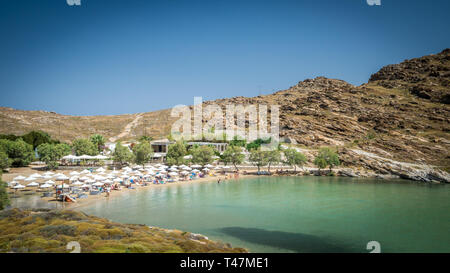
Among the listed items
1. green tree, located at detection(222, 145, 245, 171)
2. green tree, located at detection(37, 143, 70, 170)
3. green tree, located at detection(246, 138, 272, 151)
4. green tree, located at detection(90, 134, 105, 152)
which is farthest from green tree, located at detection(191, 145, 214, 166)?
green tree, located at detection(90, 134, 105, 152)

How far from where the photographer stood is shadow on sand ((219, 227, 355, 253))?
17797 mm

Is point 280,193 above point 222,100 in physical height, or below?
below

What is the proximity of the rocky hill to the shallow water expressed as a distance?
69.5 ft

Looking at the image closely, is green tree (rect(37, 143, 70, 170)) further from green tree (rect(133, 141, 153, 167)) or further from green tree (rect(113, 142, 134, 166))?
green tree (rect(133, 141, 153, 167))

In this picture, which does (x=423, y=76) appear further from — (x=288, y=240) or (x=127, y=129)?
(x=127, y=129)

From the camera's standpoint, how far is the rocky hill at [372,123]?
62250mm

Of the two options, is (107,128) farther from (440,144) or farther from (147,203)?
(440,144)

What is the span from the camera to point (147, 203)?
97.4 feet

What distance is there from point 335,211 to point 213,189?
17612 millimetres

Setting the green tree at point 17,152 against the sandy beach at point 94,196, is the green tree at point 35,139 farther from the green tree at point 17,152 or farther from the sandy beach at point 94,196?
the sandy beach at point 94,196

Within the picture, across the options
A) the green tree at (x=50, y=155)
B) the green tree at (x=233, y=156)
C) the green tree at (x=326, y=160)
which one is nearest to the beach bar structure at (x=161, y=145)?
the green tree at (x=233, y=156)

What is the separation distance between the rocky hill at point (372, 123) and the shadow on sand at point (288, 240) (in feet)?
146

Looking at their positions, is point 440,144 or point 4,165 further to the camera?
point 440,144

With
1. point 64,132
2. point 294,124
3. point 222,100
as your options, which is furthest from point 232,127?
point 64,132
